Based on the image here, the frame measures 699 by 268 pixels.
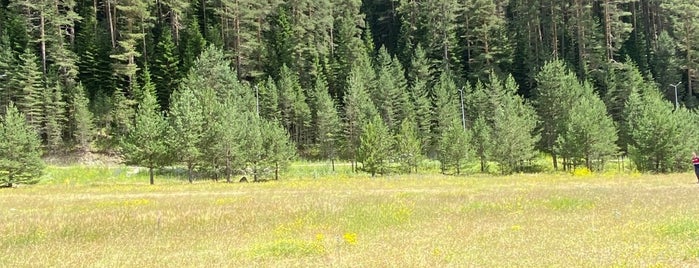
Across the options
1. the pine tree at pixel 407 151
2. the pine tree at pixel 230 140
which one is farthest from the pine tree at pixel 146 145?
the pine tree at pixel 407 151

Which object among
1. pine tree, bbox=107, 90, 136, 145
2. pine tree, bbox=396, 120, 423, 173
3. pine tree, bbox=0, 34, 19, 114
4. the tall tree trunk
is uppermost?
the tall tree trunk

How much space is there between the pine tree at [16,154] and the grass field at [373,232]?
23974mm

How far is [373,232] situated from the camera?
16.9 meters

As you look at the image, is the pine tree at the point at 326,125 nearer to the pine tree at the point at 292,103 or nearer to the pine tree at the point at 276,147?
the pine tree at the point at 292,103

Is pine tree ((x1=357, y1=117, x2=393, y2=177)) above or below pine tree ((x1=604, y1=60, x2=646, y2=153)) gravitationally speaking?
below

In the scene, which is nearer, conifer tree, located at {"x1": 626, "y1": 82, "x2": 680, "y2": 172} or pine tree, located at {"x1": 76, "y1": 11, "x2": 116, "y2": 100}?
conifer tree, located at {"x1": 626, "y1": 82, "x2": 680, "y2": 172}

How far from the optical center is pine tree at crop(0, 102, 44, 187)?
46375mm

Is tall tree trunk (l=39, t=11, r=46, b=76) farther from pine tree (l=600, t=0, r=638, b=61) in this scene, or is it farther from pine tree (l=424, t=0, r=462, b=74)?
pine tree (l=600, t=0, r=638, b=61)

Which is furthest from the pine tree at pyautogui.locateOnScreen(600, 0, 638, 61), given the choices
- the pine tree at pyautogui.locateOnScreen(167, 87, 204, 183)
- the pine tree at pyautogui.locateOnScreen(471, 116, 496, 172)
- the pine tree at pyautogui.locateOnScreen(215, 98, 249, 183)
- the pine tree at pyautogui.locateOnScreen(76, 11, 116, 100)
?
the pine tree at pyautogui.locateOnScreen(76, 11, 116, 100)

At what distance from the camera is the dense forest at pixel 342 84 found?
54812 millimetres

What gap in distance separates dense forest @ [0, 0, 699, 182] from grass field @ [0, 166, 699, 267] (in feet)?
96.0

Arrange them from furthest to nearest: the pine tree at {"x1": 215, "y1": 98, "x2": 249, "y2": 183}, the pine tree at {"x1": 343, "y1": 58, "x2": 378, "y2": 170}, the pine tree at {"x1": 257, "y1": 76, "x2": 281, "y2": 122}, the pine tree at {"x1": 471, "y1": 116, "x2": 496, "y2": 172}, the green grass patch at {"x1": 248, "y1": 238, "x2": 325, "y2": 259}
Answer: the pine tree at {"x1": 257, "y1": 76, "x2": 281, "y2": 122} < the pine tree at {"x1": 343, "y1": 58, "x2": 378, "y2": 170} < the pine tree at {"x1": 471, "y1": 116, "x2": 496, "y2": 172} < the pine tree at {"x1": 215, "y1": 98, "x2": 249, "y2": 183} < the green grass patch at {"x1": 248, "y1": 238, "x2": 325, "y2": 259}

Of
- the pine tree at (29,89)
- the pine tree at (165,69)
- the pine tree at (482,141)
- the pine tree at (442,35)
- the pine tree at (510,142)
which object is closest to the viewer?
the pine tree at (510,142)

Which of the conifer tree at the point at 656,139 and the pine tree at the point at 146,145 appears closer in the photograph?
the pine tree at the point at 146,145
